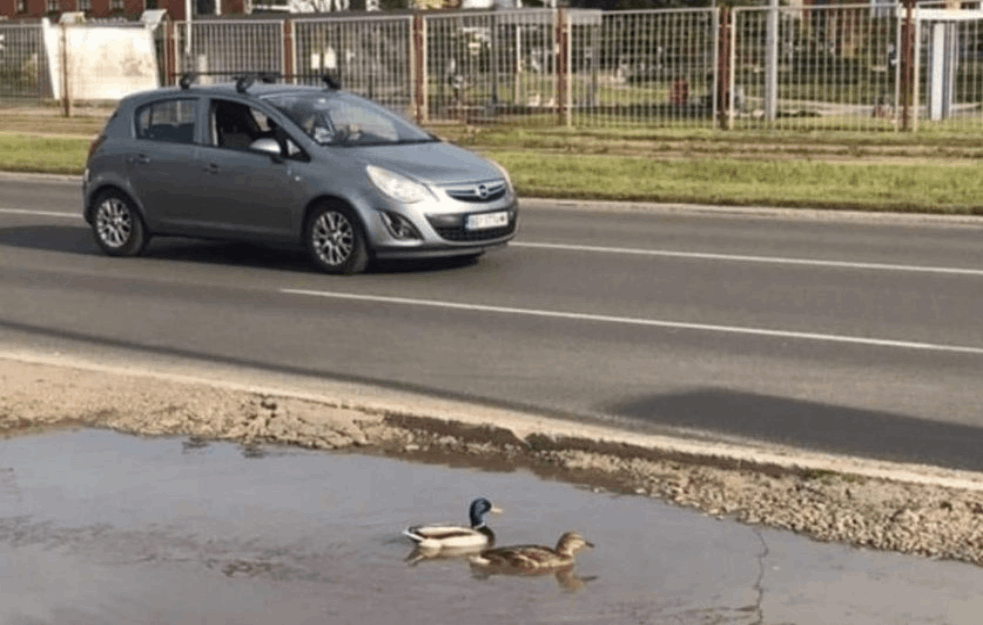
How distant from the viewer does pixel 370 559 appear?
7750 millimetres

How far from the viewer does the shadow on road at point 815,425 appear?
9.63 meters

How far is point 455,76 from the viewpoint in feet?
119

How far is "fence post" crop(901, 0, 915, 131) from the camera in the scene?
31000 mm

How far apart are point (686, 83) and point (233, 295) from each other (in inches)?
721

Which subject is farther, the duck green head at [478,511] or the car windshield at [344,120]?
the car windshield at [344,120]

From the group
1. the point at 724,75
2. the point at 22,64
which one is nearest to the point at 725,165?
the point at 724,75

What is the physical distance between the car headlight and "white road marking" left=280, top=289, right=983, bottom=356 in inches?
46.8

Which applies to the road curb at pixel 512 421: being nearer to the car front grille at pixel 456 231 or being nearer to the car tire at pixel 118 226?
the car front grille at pixel 456 231

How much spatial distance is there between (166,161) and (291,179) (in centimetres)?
159

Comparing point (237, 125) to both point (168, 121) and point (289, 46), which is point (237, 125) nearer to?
point (168, 121)

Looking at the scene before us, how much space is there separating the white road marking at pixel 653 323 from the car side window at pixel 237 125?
2.25m

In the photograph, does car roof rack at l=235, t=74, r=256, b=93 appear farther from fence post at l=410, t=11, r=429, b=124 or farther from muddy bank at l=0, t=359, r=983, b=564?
fence post at l=410, t=11, r=429, b=124

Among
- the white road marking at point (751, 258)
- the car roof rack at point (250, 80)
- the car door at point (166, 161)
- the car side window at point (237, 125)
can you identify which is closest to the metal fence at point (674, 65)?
the white road marking at point (751, 258)

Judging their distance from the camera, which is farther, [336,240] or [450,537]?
[336,240]
